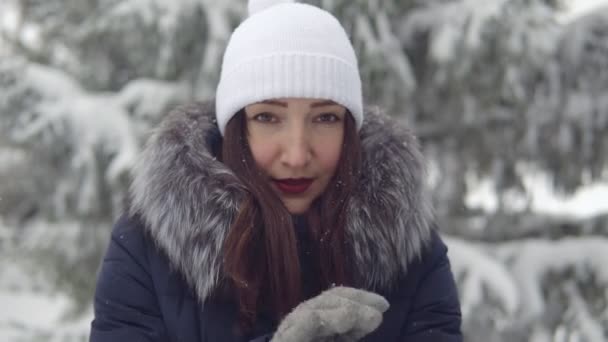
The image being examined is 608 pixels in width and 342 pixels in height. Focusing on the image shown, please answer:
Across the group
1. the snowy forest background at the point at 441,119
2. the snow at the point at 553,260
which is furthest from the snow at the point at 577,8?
the snow at the point at 553,260

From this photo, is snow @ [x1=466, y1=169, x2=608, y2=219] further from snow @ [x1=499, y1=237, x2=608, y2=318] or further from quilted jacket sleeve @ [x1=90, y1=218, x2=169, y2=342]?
quilted jacket sleeve @ [x1=90, y1=218, x2=169, y2=342]

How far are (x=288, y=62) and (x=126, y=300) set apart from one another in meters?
0.62

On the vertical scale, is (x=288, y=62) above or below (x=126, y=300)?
above

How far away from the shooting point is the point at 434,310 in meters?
1.50

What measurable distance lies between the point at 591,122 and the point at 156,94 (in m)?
2.32

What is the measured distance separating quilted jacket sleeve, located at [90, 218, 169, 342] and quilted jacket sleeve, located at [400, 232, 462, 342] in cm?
55

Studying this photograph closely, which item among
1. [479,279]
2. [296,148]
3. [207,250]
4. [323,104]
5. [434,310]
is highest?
[323,104]

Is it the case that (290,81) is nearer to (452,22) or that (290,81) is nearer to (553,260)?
(452,22)

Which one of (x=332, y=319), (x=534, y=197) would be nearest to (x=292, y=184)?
(x=332, y=319)

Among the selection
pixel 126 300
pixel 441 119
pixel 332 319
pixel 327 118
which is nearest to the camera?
pixel 332 319

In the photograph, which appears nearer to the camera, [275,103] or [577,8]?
[275,103]

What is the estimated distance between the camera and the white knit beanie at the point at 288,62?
145 centimetres

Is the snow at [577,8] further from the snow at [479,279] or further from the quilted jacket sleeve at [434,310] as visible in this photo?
the quilted jacket sleeve at [434,310]

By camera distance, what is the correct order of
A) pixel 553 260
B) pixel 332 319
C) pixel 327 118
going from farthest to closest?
pixel 553 260, pixel 327 118, pixel 332 319
